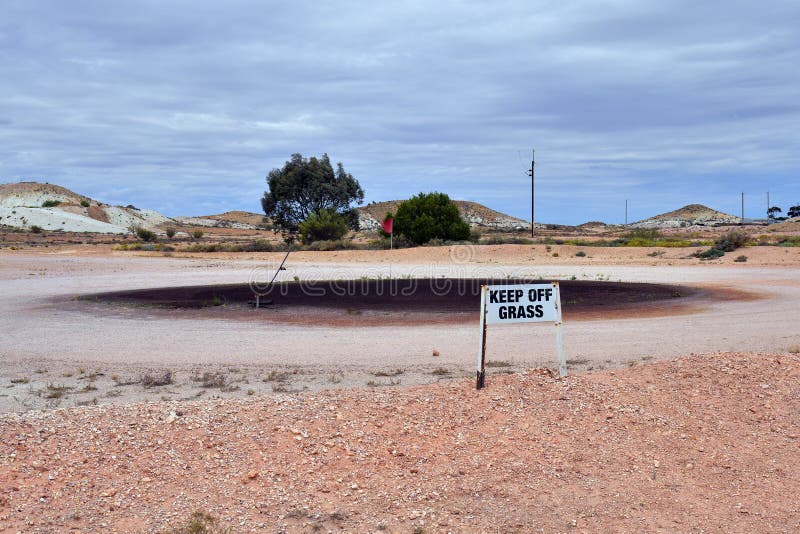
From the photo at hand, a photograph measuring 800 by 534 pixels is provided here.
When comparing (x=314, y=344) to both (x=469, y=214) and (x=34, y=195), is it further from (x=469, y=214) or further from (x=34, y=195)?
(x=469, y=214)

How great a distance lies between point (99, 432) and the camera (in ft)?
24.0

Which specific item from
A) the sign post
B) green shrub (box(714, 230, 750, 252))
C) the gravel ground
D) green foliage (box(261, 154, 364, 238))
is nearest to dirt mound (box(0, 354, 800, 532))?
the gravel ground

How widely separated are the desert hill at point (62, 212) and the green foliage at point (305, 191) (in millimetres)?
46313

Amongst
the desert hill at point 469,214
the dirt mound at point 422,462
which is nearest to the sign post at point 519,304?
the dirt mound at point 422,462

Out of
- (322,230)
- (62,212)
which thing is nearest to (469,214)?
(62,212)

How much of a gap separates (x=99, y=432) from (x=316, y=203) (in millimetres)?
75936

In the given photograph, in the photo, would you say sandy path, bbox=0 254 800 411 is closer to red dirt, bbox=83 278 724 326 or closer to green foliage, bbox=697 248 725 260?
red dirt, bbox=83 278 724 326

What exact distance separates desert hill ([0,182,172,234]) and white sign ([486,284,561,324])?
4606 inches

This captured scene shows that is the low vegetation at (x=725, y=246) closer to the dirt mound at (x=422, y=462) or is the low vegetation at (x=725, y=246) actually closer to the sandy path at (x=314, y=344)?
the sandy path at (x=314, y=344)

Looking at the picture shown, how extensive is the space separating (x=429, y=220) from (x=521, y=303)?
57089 millimetres

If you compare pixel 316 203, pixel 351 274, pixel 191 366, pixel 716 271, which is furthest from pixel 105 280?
pixel 316 203

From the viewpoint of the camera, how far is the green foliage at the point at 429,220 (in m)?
66.1

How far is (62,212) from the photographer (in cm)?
13000

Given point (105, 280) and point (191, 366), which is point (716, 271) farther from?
point (191, 366)
